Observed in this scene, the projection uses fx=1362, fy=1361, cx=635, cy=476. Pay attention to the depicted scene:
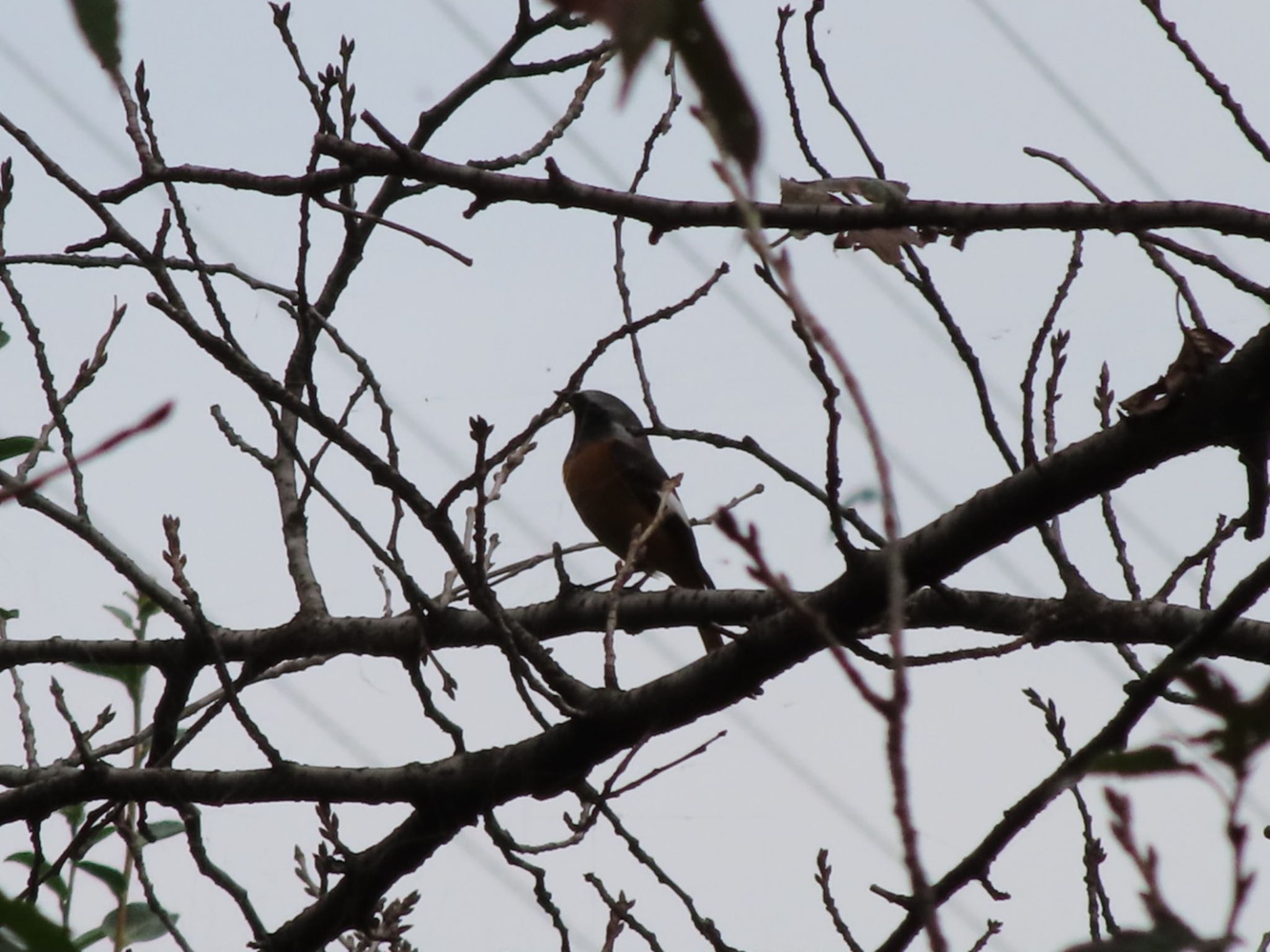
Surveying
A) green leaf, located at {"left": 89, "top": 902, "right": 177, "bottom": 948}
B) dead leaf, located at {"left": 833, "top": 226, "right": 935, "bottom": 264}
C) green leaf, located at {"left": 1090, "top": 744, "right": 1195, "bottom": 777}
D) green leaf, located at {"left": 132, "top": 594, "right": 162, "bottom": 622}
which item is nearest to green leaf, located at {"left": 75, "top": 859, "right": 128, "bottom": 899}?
green leaf, located at {"left": 89, "top": 902, "right": 177, "bottom": 948}

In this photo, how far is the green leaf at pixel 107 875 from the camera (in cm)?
338

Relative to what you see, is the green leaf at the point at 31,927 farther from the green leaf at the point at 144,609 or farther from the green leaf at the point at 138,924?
the green leaf at the point at 144,609

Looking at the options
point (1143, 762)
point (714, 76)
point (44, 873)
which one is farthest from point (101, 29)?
point (44, 873)

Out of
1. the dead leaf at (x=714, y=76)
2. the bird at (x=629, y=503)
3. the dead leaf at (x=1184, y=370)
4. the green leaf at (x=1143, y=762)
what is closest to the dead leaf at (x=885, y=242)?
the dead leaf at (x=1184, y=370)

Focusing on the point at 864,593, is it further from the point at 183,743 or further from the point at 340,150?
the point at 183,743

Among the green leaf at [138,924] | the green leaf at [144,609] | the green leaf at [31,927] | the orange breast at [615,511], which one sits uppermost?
the orange breast at [615,511]

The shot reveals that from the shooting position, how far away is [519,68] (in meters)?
3.84

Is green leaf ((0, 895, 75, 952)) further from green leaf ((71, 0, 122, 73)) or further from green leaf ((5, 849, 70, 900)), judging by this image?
green leaf ((5, 849, 70, 900))

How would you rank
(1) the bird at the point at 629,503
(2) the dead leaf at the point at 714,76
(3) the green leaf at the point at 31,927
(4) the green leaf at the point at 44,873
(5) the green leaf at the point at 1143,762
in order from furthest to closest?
(1) the bird at the point at 629,503, (4) the green leaf at the point at 44,873, (5) the green leaf at the point at 1143,762, (3) the green leaf at the point at 31,927, (2) the dead leaf at the point at 714,76

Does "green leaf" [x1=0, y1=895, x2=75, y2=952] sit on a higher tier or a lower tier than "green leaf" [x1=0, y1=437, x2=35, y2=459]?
lower

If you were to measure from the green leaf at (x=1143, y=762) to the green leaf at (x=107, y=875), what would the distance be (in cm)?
298

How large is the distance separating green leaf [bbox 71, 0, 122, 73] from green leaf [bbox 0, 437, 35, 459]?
10.5 ft

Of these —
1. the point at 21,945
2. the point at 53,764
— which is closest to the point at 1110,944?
the point at 21,945

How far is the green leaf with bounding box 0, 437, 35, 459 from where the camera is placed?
144 inches
